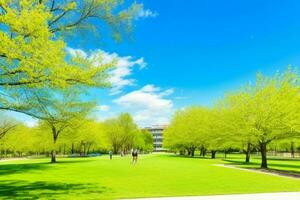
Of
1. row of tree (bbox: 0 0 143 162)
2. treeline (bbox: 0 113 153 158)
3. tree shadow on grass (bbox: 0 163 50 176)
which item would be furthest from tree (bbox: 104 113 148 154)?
row of tree (bbox: 0 0 143 162)

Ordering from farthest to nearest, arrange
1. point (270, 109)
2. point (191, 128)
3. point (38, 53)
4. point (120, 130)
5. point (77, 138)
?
1. point (120, 130)
2. point (191, 128)
3. point (77, 138)
4. point (270, 109)
5. point (38, 53)

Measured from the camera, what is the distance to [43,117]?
1645 cm

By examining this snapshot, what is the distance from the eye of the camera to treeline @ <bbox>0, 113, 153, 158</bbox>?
5006cm

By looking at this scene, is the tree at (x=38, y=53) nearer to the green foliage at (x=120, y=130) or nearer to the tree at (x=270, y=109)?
the tree at (x=270, y=109)

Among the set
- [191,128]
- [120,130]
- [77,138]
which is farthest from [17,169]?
[120,130]

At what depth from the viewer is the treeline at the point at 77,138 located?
164ft

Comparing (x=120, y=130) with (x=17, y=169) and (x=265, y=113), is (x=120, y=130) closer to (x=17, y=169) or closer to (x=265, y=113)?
(x=17, y=169)

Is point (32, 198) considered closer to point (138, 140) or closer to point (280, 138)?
point (280, 138)

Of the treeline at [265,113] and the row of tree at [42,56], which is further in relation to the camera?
the treeline at [265,113]

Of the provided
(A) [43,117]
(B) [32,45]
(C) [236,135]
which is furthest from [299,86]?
(B) [32,45]

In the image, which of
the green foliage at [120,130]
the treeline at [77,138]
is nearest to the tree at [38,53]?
the treeline at [77,138]

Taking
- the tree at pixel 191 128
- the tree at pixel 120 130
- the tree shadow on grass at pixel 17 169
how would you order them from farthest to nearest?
the tree at pixel 120 130, the tree at pixel 191 128, the tree shadow on grass at pixel 17 169

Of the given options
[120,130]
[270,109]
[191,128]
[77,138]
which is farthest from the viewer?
[120,130]

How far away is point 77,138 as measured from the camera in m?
54.8
